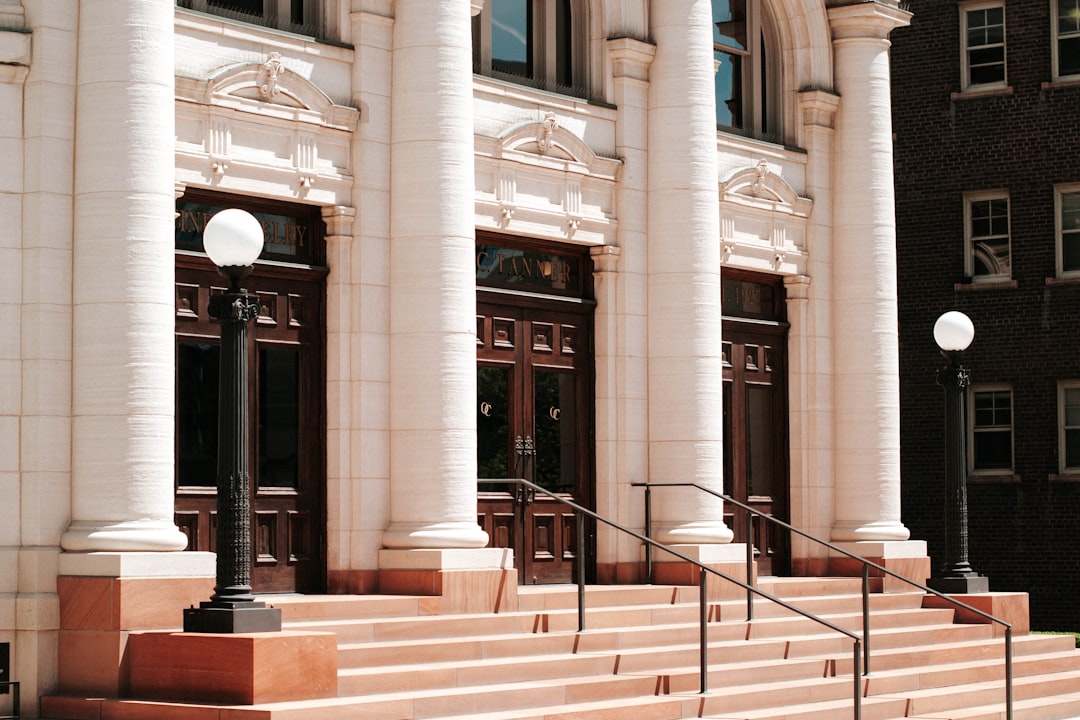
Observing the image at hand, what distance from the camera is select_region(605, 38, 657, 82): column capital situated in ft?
66.0

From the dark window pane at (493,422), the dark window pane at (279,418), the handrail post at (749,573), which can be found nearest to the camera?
the dark window pane at (279,418)

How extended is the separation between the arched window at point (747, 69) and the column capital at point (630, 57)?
241 cm

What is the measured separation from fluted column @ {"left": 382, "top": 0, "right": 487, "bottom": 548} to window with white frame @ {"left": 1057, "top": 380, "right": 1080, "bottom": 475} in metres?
14.7

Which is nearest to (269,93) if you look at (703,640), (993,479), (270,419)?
(270,419)

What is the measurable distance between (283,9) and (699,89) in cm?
515

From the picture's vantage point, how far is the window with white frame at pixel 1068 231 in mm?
29281

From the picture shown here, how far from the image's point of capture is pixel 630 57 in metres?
20.2

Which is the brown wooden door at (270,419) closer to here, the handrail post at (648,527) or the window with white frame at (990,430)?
the handrail post at (648,527)

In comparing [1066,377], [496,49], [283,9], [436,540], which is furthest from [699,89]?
[1066,377]

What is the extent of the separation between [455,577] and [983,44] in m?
17.5

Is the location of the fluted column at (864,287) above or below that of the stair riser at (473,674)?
above

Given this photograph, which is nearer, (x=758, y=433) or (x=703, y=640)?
(x=703, y=640)

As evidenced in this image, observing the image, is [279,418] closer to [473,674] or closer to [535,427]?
[535,427]

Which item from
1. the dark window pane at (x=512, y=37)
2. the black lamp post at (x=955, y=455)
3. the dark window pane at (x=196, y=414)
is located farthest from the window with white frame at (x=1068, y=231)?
the dark window pane at (x=196, y=414)
